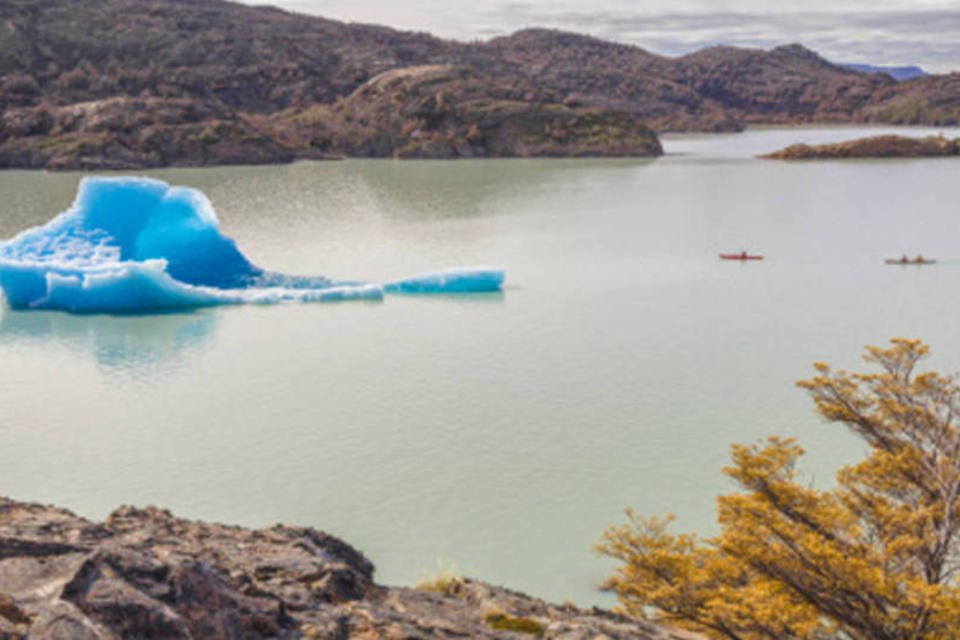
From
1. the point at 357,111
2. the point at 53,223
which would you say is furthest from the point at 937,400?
the point at 357,111

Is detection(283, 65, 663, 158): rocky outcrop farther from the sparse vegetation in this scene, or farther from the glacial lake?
the sparse vegetation

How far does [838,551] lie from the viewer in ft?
18.8

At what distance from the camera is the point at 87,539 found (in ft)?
16.7

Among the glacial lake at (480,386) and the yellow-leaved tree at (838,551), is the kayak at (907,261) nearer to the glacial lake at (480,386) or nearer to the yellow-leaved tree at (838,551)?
the glacial lake at (480,386)

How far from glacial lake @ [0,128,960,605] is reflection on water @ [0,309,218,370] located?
7cm

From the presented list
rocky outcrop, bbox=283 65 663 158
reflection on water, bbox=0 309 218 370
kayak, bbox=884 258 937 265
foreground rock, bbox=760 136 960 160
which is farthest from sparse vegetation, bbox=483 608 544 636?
rocky outcrop, bbox=283 65 663 158

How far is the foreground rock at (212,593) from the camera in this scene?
3840 millimetres

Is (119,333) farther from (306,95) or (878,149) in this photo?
(306,95)

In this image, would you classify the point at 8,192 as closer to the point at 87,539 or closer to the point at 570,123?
the point at 570,123

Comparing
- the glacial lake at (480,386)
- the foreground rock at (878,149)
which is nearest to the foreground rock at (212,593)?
the glacial lake at (480,386)

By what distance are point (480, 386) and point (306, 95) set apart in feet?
231

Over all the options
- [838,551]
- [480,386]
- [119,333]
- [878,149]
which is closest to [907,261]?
[480,386]

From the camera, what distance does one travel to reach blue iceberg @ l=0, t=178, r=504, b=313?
17.6m

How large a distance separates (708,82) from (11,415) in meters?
127
